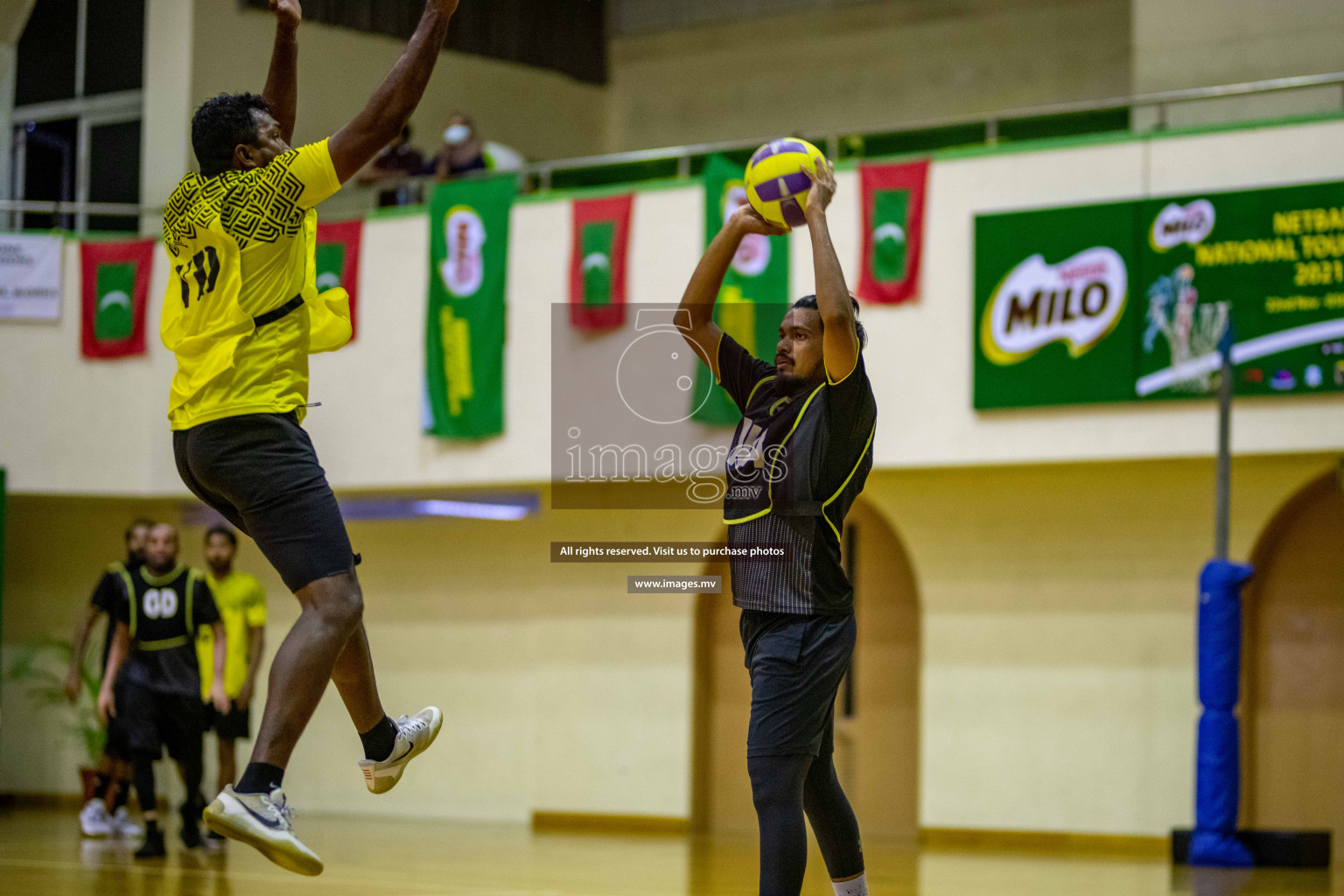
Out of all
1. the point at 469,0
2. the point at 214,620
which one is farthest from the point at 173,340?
the point at 469,0

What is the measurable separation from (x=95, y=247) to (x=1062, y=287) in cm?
818

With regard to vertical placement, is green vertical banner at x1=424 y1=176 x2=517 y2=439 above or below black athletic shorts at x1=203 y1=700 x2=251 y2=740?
above

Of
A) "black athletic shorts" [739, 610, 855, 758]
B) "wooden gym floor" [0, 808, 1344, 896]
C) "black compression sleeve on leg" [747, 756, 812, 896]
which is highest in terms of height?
"black athletic shorts" [739, 610, 855, 758]

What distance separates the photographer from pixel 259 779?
359 centimetres

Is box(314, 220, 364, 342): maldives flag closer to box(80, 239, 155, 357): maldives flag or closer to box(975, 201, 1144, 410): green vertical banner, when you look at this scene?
box(80, 239, 155, 357): maldives flag

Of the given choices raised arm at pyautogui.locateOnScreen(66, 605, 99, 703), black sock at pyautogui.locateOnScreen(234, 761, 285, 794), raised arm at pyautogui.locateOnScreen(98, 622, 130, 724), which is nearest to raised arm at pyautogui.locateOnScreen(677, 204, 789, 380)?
black sock at pyautogui.locateOnScreen(234, 761, 285, 794)

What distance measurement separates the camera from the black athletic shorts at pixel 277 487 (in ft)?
12.3

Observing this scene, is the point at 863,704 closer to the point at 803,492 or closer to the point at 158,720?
the point at 158,720

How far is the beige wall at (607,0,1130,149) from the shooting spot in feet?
47.4

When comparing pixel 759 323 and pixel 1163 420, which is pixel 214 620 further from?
pixel 1163 420

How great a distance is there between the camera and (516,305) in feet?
38.9

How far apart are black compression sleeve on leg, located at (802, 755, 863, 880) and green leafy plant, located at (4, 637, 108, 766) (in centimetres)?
1045

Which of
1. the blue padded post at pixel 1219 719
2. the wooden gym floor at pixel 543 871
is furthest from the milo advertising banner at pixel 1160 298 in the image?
the wooden gym floor at pixel 543 871

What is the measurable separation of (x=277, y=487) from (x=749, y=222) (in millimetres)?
1649
